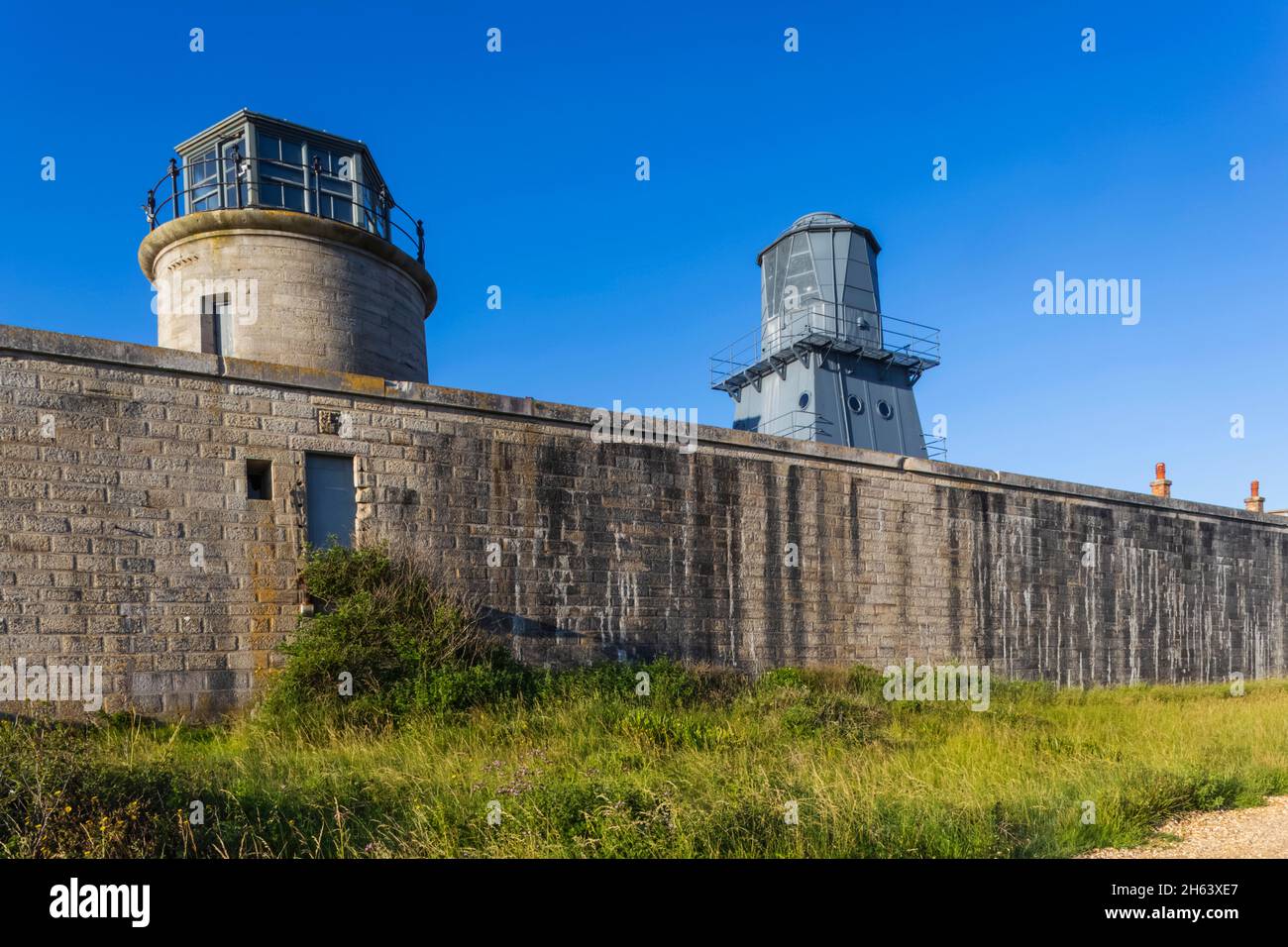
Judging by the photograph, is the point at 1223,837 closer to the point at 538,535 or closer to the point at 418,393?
the point at 538,535

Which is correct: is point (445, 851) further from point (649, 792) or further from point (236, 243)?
point (236, 243)

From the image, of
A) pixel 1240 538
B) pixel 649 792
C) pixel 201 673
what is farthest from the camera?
pixel 1240 538

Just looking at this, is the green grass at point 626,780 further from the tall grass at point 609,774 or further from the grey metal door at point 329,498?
the grey metal door at point 329,498

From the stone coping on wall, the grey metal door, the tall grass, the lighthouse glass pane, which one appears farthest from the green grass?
the lighthouse glass pane

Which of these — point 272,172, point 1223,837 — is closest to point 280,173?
point 272,172

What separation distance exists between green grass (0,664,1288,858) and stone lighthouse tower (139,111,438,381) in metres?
6.37

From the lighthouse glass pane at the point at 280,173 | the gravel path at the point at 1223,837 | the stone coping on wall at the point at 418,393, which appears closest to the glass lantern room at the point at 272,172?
the lighthouse glass pane at the point at 280,173

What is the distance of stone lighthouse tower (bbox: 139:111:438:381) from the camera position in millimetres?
12984

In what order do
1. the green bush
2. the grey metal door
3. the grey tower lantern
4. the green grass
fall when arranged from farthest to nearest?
1. the grey tower lantern
2. the grey metal door
3. the green bush
4. the green grass

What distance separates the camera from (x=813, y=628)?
13.0m

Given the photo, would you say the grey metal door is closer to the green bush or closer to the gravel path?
the green bush

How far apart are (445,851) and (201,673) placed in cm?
520

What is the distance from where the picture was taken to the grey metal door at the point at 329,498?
9719 millimetres

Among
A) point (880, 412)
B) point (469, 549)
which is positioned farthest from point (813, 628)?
point (880, 412)
